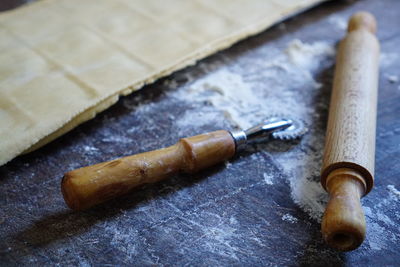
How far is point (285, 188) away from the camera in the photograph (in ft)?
2.87

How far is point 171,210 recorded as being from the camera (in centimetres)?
83

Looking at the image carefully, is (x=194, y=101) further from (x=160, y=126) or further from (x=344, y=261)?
(x=344, y=261)

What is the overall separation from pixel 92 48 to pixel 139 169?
0.49 metres

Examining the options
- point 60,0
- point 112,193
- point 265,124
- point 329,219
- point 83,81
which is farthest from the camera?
point 60,0

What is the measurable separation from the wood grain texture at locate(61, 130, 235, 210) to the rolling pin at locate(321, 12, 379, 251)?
21 centimetres

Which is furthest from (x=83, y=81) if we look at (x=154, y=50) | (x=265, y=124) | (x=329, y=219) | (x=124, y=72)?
(x=329, y=219)

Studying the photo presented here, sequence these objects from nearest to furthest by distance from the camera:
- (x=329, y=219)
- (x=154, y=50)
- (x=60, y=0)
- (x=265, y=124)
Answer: (x=329, y=219) < (x=265, y=124) < (x=154, y=50) < (x=60, y=0)

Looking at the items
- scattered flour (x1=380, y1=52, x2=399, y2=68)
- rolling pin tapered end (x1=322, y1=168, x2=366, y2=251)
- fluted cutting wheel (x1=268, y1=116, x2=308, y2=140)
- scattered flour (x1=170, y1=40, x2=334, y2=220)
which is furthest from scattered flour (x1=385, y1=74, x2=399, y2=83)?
rolling pin tapered end (x1=322, y1=168, x2=366, y2=251)

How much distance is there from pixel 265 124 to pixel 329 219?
0.30 meters

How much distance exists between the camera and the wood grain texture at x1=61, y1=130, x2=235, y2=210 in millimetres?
762

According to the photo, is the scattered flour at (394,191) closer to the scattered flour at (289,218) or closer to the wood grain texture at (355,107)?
the wood grain texture at (355,107)

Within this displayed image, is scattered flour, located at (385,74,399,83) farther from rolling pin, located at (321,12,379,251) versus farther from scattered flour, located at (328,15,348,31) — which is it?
scattered flour, located at (328,15,348,31)

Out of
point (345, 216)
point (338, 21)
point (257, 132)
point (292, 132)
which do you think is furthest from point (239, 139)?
point (338, 21)

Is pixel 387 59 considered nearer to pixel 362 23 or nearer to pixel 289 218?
pixel 362 23
